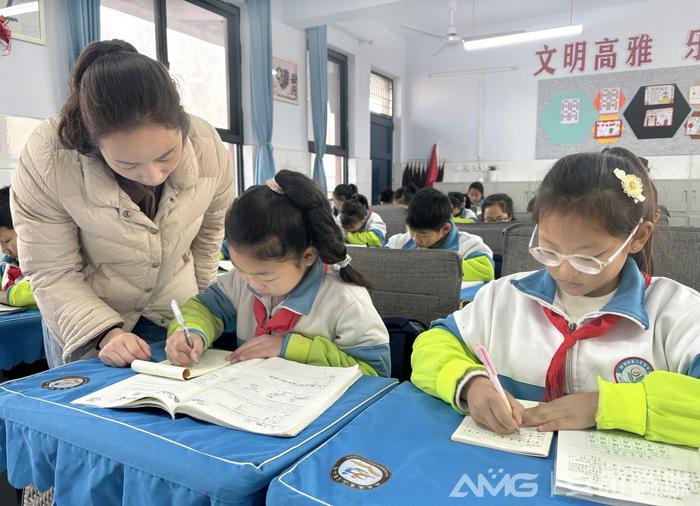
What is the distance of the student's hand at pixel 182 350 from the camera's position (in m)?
1.07

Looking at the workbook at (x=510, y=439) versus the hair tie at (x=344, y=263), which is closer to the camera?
the workbook at (x=510, y=439)

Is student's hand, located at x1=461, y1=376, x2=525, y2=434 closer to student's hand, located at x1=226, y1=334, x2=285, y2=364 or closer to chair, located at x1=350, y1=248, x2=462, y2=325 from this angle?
student's hand, located at x1=226, y1=334, x2=285, y2=364

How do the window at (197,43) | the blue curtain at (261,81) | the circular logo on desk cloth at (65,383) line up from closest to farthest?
the circular logo on desk cloth at (65,383) → the window at (197,43) → the blue curtain at (261,81)

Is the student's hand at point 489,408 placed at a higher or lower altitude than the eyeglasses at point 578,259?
lower

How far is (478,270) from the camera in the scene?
2.42 meters

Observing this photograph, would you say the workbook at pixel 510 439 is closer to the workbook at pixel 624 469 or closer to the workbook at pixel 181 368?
the workbook at pixel 624 469

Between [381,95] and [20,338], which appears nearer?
[20,338]

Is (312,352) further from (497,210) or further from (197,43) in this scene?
(197,43)

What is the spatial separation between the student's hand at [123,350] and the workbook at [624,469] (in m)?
0.84

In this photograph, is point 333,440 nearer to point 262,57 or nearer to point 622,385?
point 622,385

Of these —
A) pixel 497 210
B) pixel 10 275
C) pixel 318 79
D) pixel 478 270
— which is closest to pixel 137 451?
pixel 10 275

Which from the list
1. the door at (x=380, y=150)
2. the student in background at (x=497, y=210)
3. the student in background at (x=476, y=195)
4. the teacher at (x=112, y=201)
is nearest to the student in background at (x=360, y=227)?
the student in background at (x=497, y=210)

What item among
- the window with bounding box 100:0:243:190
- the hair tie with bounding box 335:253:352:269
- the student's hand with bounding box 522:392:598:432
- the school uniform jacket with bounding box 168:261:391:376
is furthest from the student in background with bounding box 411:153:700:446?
the window with bounding box 100:0:243:190

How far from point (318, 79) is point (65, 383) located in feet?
19.6
